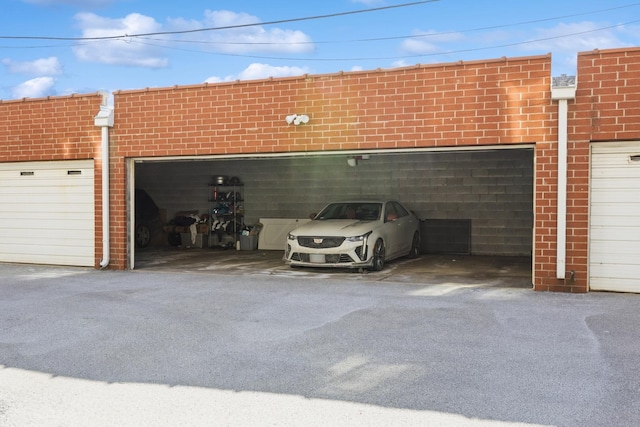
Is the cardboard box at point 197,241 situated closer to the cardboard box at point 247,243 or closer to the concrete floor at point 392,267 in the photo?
the cardboard box at point 247,243

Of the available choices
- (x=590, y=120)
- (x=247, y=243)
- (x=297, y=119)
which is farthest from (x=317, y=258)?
(x=247, y=243)

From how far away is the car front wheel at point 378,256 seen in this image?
11.3 metres

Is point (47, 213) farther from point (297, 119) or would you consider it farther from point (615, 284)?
point (615, 284)

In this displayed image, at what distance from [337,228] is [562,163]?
167 inches

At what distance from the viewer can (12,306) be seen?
784 cm

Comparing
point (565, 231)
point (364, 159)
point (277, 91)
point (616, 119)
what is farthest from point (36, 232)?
point (616, 119)

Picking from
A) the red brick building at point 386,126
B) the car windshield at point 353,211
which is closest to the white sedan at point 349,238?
the car windshield at point 353,211

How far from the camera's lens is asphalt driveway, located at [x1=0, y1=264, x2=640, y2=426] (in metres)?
4.02

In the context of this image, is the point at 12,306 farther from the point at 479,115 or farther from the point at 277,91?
the point at 479,115

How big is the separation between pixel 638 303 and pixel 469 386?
187 inches

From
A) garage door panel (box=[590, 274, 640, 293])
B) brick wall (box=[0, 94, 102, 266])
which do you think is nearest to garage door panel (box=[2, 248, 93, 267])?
brick wall (box=[0, 94, 102, 266])

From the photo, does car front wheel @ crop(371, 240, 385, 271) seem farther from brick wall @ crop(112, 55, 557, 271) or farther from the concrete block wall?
the concrete block wall

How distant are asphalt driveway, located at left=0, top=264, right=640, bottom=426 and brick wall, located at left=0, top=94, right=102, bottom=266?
154 inches

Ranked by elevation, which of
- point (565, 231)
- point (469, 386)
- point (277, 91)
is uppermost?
point (277, 91)
